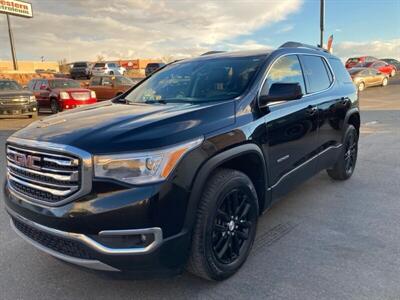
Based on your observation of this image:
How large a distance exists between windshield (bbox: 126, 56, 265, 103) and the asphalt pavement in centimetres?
156

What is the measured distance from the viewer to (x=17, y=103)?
13.8 meters

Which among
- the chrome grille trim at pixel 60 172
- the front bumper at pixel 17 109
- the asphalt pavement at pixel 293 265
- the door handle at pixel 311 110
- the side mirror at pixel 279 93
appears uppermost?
the side mirror at pixel 279 93

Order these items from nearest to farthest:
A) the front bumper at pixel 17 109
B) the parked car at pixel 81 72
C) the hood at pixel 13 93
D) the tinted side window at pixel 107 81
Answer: the front bumper at pixel 17 109
the hood at pixel 13 93
the tinted side window at pixel 107 81
the parked car at pixel 81 72

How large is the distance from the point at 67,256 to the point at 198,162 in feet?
3.67

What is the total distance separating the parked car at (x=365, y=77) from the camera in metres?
23.7

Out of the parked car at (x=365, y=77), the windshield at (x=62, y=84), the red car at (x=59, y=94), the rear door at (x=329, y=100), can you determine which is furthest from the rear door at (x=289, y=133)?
the parked car at (x=365, y=77)

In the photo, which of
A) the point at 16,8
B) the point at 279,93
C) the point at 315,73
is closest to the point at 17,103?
the point at 315,73

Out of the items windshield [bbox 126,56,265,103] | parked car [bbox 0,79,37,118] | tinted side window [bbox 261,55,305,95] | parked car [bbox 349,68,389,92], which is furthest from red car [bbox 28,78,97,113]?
parked car [bbox 349,68,389,92]

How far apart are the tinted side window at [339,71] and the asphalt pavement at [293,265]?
5.48ft

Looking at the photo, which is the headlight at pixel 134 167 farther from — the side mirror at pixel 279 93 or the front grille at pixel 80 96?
the front grille at pixel 80 96

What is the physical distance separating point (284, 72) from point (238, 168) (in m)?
1.32

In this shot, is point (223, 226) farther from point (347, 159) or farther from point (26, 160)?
point (347, 159)

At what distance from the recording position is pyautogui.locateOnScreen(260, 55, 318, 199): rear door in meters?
3.48

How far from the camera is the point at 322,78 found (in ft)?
15.4
